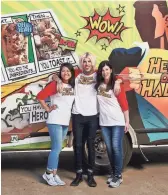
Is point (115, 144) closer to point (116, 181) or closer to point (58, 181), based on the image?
point (116, 181)

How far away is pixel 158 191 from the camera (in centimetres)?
549

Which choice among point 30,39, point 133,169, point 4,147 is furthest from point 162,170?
point 30,39

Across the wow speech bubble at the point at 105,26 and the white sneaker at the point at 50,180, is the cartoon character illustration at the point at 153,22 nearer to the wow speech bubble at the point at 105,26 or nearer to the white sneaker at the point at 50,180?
the wow speech bubble at the point at 105,26

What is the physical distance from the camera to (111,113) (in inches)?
221

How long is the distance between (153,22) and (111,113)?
147 cm

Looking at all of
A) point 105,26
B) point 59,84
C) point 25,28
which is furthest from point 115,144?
point 25,28

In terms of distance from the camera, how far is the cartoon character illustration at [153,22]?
5.91 m

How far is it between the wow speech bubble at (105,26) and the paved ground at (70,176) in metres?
2.05

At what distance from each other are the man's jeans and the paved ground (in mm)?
348

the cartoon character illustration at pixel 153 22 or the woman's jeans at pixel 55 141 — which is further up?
the cartoon character illustration at pixel 153 22

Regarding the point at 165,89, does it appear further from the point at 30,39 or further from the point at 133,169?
the point at 30,39

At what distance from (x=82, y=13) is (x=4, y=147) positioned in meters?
2.20

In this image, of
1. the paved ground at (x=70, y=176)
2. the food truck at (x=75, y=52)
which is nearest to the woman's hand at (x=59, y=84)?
the food truck at (x=75, y=52)

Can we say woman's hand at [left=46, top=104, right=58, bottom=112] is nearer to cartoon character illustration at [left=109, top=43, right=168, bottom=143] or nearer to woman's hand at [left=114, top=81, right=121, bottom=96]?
woman's hand at [left=114, top=81, right=121, bottom=96]
